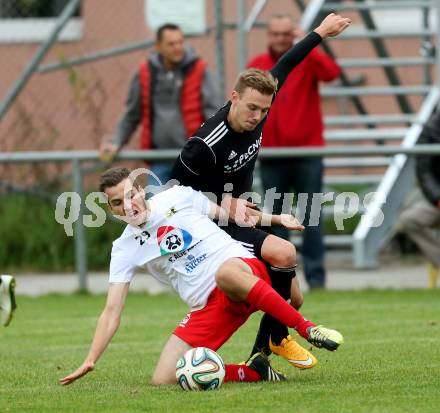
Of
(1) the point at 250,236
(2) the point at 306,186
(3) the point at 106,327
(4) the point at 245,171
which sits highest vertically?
(4) the point at 245,171

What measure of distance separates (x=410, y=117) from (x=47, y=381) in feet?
26.5

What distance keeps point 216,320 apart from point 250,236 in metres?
0.55

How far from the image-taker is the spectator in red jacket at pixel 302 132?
10953mm

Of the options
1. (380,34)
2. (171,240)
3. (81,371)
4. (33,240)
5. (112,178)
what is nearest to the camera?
(81,371)

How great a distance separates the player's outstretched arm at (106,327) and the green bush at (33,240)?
6204 millimetres

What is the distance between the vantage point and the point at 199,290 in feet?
21.9

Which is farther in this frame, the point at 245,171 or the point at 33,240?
the point at 33,240

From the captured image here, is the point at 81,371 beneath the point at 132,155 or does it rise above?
beneath

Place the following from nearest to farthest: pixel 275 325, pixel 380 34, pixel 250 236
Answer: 1. pixel 275 325
2. pixel 250 236
3. pixel 380 34

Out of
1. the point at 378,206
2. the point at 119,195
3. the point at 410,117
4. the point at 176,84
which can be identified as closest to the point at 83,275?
the point at 176,84

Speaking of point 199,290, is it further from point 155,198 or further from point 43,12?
point 43,12

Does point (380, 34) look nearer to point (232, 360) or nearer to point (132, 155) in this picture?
point (132, 155)

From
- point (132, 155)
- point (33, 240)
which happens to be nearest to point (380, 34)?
point (132, 155)

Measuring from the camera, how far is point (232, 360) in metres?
7.36
